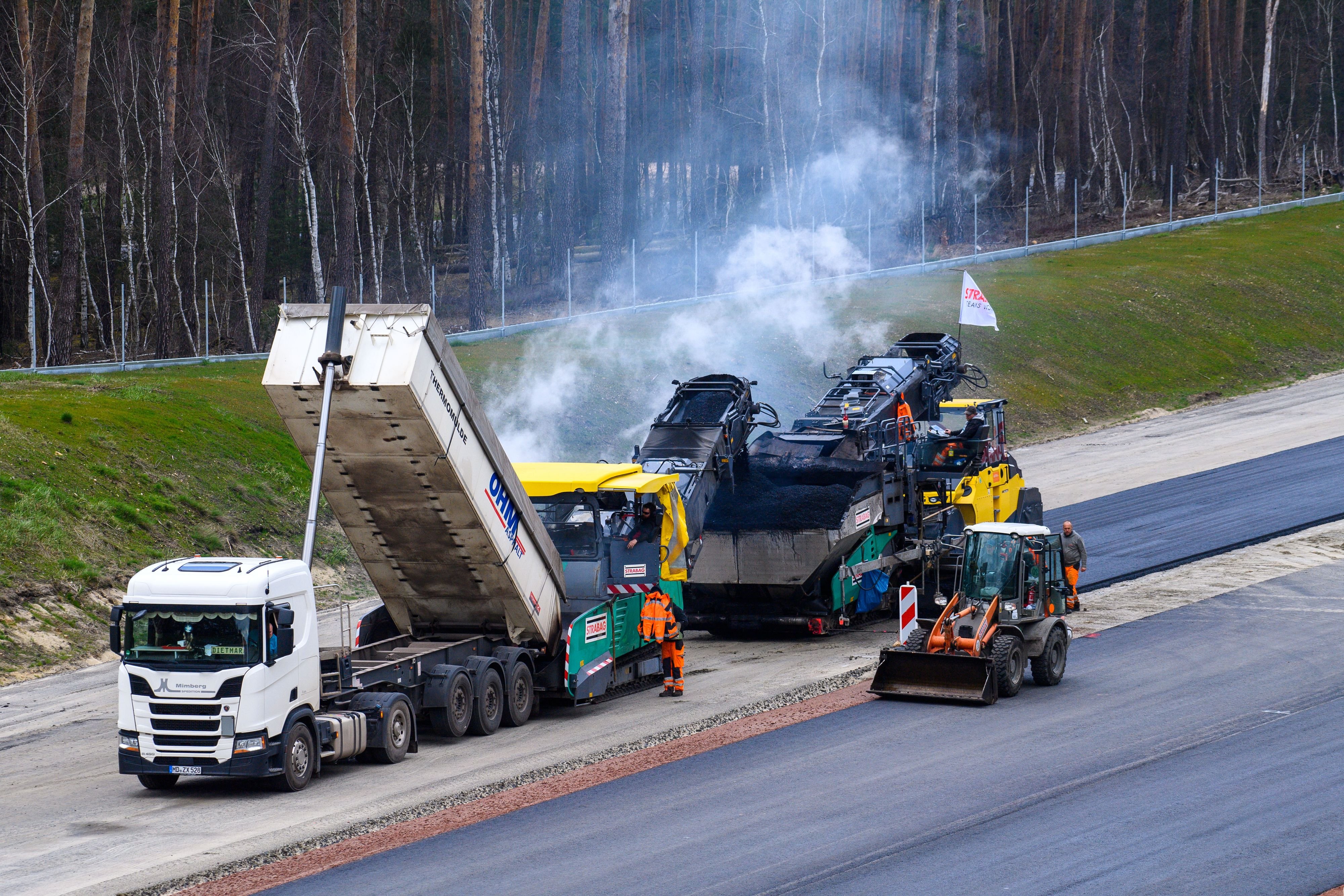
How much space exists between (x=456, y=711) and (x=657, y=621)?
2894mm

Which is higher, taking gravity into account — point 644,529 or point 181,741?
Result: point 644,529

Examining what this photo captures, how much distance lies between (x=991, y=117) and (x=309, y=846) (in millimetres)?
69943

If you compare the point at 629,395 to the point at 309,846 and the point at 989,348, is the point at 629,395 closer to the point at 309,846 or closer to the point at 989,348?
the point at 989,348

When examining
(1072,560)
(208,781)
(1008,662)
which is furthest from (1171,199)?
(208,781)

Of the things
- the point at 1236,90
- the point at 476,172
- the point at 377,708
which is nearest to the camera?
the point at 377,708

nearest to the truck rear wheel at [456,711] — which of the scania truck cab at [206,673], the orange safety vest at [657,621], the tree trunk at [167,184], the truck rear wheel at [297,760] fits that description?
the truck rear wheel at [297,760]

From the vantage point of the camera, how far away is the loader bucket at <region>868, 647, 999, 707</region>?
16.6 meters

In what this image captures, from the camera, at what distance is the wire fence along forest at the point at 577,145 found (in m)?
45.0

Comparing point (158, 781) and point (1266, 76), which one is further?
point (1266, 76)

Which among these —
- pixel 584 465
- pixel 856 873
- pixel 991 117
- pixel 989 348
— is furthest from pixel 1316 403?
pixel 991 117

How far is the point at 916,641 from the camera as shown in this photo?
→ 1753 centimetres

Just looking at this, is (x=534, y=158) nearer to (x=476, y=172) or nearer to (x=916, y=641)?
(x=476, y=172)

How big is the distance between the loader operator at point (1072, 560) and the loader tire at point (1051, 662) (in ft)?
5.59

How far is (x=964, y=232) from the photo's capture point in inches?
2452
